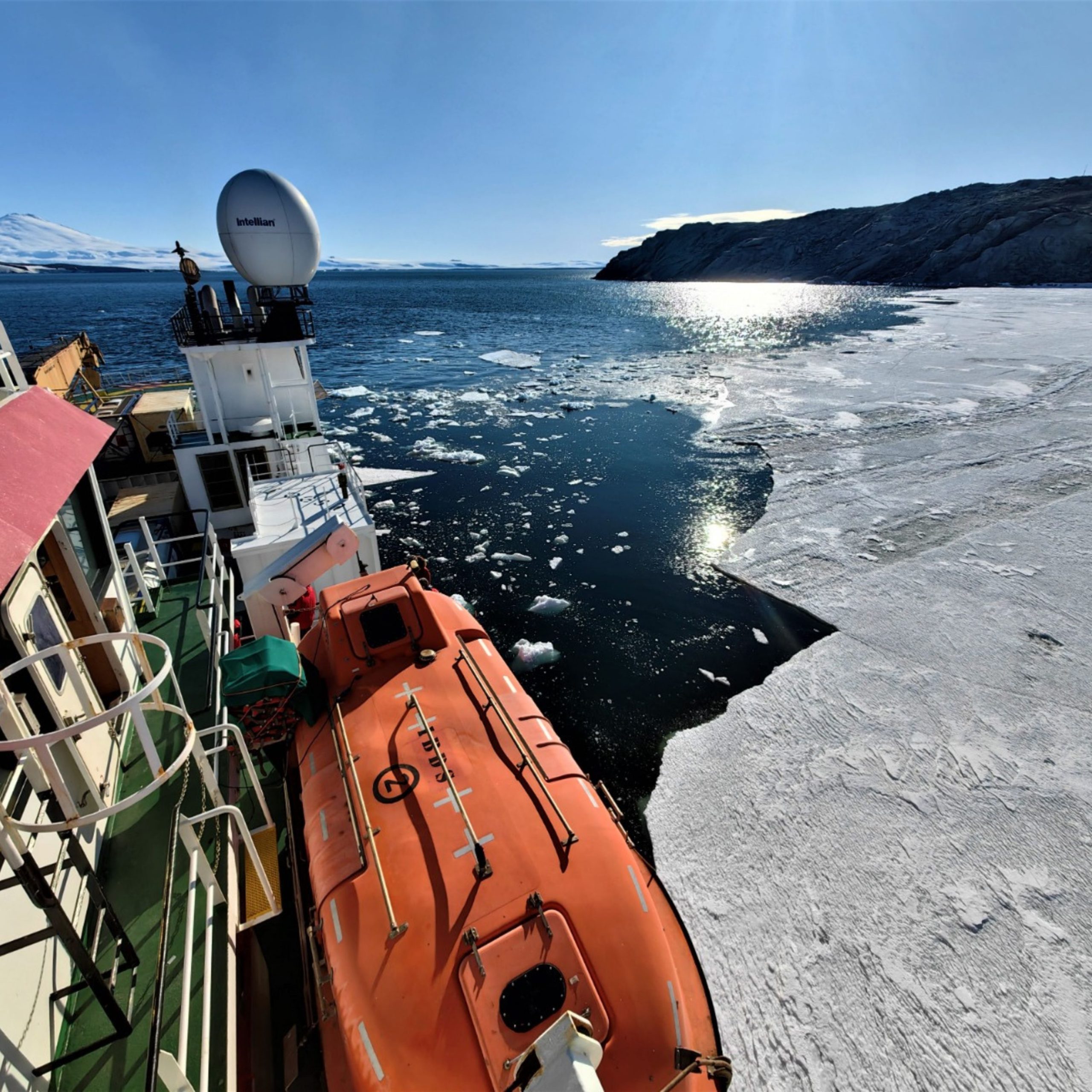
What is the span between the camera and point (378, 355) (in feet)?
151

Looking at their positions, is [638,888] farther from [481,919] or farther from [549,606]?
[549,606]

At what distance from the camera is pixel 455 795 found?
16.6 feet

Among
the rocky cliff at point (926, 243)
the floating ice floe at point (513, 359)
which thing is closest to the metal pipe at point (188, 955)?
the floating ice floe at point (513, 359)

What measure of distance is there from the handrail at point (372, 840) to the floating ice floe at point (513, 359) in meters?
37.5

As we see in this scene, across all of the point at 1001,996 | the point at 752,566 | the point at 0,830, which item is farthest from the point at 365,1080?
the point at 752,566

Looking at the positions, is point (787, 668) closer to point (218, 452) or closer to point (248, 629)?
Result: point (248, 629)

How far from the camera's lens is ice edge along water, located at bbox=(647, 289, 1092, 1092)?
5387 mm

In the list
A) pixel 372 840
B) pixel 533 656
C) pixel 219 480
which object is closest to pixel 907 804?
pixel 533 656

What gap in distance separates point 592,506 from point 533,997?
15.0 m

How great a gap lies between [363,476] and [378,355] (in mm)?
30103

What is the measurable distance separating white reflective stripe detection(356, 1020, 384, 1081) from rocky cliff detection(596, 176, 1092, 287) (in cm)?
11901

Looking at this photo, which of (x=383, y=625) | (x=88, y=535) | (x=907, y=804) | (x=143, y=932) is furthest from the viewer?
(x=907, y=804)

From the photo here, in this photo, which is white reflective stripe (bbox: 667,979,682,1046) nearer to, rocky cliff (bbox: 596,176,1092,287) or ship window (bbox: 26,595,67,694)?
ship window (bbox: 26,595,67,694)

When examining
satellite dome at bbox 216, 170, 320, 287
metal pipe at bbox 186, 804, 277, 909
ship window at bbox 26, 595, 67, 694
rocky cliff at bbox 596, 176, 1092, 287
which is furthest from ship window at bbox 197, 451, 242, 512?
rocky cliff at bbox 596, 176, 1092, 287
